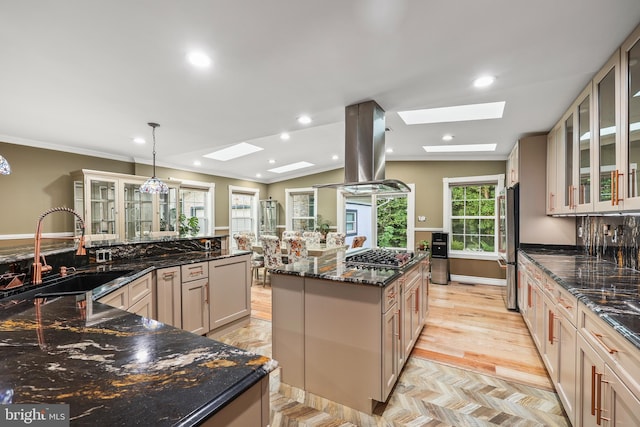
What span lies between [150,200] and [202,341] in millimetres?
4712

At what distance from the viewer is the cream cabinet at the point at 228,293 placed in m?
2.82

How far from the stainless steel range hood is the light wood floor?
5.37 feet

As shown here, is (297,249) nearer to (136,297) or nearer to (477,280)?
(136,297)

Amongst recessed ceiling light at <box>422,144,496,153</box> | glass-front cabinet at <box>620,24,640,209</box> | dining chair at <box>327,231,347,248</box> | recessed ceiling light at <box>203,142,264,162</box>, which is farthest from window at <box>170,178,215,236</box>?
glass-front cabinet at <box>620,24,640,209</box>

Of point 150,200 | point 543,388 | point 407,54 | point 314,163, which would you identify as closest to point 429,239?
point 314,163

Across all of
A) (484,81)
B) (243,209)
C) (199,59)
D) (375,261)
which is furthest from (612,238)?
(243,209)

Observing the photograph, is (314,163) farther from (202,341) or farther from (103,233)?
(202,341)

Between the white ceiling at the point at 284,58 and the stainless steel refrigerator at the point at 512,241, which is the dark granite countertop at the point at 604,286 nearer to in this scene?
the stainless steel refrigerator at the point at 512,241

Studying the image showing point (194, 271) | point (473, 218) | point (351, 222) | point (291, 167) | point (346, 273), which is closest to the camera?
point (346, 273)

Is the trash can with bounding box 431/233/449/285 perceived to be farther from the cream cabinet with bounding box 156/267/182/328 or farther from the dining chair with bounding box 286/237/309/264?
the cream cabinet with bounding box 156/267/182/328

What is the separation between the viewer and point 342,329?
76.2 inches

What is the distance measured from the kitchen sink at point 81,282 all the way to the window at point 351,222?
5.11 metres

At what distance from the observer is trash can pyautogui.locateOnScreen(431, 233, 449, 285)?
5211 mm

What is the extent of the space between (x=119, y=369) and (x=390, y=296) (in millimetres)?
1551
